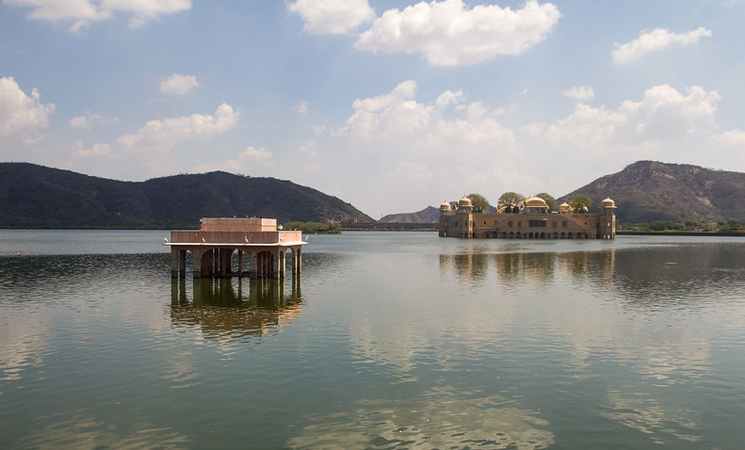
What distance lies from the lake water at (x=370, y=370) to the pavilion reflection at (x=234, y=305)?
200 millimetres

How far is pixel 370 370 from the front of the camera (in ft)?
57.3

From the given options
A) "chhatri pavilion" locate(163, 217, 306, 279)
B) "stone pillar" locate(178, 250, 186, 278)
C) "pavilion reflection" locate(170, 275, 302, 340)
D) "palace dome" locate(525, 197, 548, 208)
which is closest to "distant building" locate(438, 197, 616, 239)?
"palace dome" locate(525, 197, 548, 208)

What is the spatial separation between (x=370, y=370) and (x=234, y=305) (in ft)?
48.9

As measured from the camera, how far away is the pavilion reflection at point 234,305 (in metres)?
24.0

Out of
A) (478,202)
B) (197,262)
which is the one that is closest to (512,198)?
(478,202)

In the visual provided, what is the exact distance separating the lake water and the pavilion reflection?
20 cm

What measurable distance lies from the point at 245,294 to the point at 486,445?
2482 cm

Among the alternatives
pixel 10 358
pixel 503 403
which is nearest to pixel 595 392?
pixel 503 403

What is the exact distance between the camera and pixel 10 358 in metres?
18.7

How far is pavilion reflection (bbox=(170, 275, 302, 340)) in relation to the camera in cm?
2397

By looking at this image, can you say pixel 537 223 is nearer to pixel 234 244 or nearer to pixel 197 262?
pixel 197 262

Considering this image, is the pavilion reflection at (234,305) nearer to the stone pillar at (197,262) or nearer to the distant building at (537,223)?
the stone pillar at (197,262)

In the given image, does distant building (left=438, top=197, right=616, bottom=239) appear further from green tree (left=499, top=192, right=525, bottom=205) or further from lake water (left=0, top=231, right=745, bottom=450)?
lake water (left=0, top=231, right=745, bottom=450)

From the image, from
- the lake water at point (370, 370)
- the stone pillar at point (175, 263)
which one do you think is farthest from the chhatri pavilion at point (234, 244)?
the lake water at point (370, 370)
